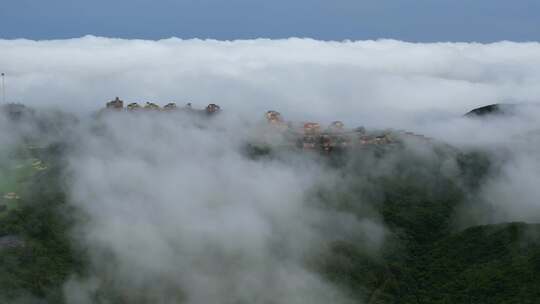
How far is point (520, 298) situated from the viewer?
649ft

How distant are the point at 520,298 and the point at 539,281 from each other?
23.9 feet

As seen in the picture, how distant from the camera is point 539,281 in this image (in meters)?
200
